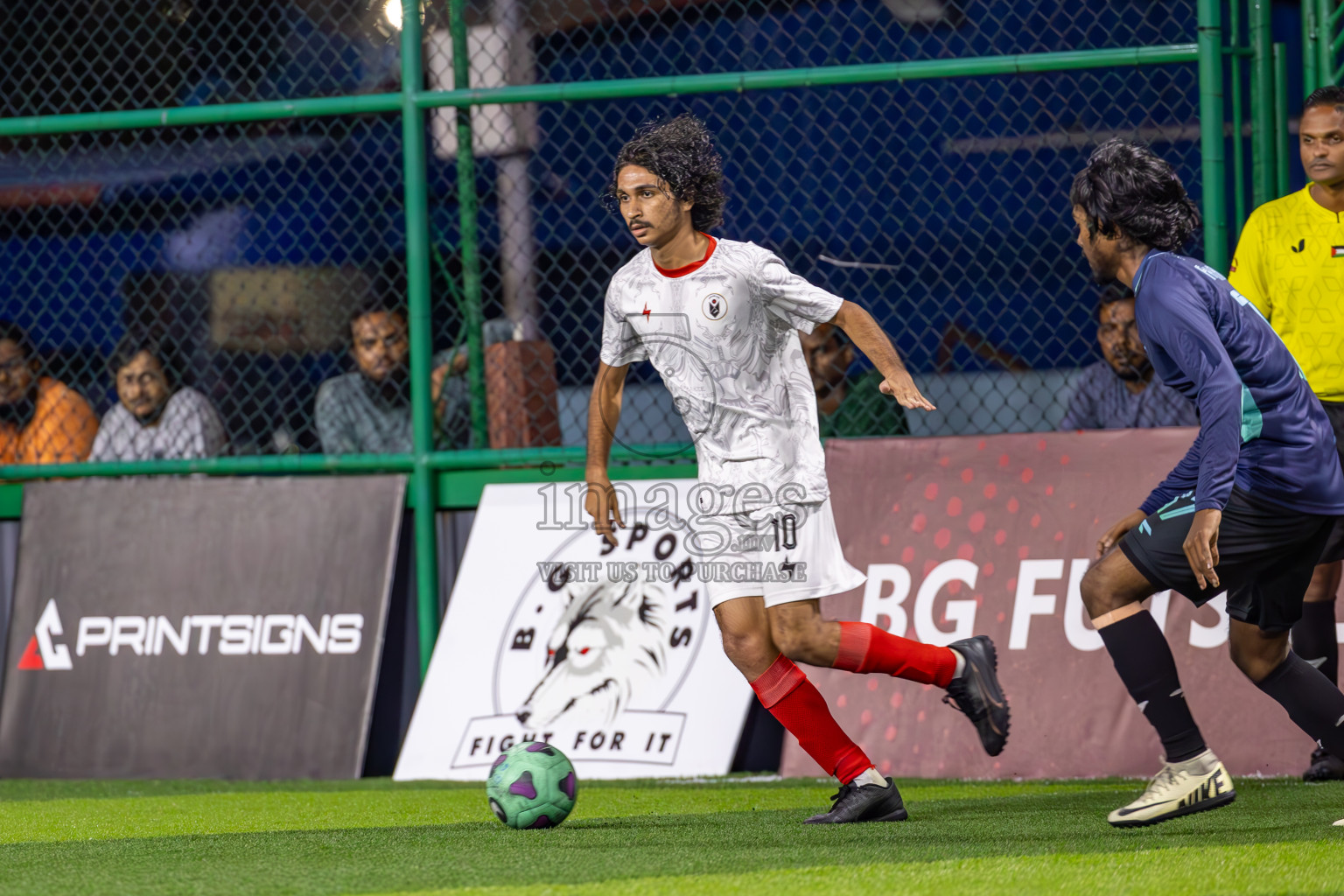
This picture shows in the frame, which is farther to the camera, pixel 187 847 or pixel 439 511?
pixel 439 511

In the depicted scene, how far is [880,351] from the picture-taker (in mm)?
4102

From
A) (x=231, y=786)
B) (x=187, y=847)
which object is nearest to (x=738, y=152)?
(x=231, y=786)

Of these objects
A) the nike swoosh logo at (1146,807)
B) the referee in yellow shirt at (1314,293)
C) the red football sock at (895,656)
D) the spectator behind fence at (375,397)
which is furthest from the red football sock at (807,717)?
the spectator behind fence at (375,397)

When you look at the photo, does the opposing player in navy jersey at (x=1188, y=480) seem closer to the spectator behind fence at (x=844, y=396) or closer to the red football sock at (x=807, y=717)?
the red football sock at (x=807, y=717)

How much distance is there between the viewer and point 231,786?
5832mm

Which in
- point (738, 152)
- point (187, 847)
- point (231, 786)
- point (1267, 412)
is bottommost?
point (231, 786)

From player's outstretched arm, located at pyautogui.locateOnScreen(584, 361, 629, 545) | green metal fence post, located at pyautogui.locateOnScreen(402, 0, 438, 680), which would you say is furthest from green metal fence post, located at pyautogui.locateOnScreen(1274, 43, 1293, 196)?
green metal fence post, located at pyautogui.locateOnScreen(402, 0, 438, 680)

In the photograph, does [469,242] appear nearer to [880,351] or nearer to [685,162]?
[685,162]

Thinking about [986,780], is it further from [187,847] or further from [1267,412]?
[187,847]

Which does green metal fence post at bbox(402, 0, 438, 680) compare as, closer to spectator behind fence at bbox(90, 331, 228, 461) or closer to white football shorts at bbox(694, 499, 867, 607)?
spectator behind fence at bbox(90, 331, 228, 461)

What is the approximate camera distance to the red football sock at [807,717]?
13.7ft

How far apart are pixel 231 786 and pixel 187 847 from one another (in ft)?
6.84

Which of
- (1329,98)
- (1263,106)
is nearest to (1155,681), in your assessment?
(1329,98)

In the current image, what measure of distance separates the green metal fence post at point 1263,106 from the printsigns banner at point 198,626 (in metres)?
3.59
